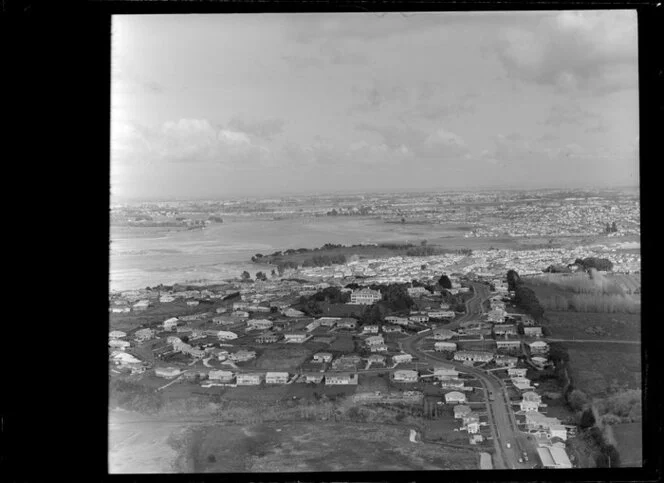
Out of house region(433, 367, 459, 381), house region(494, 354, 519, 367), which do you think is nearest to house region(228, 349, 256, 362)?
house region(433, 367, 459, 381)

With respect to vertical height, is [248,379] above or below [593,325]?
below

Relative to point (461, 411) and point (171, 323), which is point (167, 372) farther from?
point (461, 411)

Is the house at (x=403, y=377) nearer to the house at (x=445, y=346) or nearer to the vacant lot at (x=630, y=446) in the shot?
the house at (x=445, y=346)

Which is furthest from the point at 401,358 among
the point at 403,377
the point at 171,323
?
the point at 171,323
